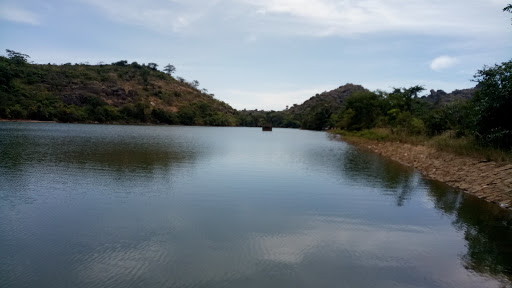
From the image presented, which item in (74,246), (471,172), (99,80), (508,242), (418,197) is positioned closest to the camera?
(74,246)

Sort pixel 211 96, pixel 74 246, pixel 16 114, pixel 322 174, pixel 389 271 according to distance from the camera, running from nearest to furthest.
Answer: pixel 389 271 < pixel 74 246 < pixel 322 174 < pixel 16 114 < pixel 211 96

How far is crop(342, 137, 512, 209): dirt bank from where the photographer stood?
49.0ft

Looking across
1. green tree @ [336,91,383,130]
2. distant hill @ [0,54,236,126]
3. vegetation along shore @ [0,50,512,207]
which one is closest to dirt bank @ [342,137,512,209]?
vegetation along shore @ [0,50,512,207]

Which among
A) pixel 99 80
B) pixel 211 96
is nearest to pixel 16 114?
pixel 99 80

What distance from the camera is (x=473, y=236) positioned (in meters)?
10.1

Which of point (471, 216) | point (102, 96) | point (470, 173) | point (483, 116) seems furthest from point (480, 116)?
point (102, 96)

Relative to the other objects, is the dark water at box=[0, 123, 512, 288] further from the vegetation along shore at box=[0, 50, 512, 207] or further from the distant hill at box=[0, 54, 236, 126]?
the distant hill at box=[0, 54, 236, 126]

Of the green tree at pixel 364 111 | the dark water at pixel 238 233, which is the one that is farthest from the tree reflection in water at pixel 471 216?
the green tree at pixel 364 111

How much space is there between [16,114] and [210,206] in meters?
94.0

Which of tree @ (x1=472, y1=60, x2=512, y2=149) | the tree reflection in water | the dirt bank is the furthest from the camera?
tree @ (x1=472, y1=60, x2=512, y2=149)

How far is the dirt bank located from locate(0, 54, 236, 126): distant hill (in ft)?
308

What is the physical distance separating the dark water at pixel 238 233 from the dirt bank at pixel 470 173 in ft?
2.97

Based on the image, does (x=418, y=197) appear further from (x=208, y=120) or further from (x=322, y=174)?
(x=208, y=120)

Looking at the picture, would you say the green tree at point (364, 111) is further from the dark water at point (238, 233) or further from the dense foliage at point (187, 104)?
the dark water at point (238, 233)
